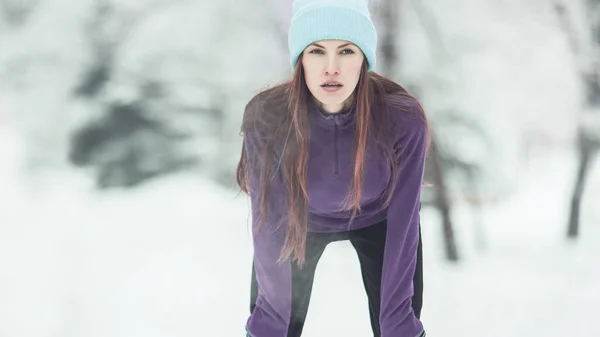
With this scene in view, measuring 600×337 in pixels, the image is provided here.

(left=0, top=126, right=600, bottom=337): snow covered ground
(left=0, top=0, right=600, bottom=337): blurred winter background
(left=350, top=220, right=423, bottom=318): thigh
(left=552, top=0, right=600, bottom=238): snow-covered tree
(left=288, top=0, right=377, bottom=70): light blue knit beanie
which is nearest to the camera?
(left=288, top=0, right=377, bottom=70): light blue knit beanie

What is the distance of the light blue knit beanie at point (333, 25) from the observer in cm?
85

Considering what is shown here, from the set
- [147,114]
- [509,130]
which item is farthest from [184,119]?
[509,130]

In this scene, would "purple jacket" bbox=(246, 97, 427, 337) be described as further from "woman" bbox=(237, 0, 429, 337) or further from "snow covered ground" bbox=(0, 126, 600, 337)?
"snow covered ground" bbox=(0, 126, 600, 337)

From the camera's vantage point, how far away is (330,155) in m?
0.92

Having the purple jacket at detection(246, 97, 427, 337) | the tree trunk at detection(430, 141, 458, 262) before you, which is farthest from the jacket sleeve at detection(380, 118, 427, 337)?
the tree trunk at detection(430, 141, 458, 262)

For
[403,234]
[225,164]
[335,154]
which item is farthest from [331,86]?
[225,164]

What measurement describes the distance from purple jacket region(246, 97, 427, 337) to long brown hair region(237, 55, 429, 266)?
14 mm

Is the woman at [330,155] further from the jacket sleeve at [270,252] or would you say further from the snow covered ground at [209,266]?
the snow covered ground at [209,266]

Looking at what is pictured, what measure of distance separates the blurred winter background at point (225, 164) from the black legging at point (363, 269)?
2.18 feet

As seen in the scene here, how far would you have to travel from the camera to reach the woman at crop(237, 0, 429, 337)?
879 millimetres

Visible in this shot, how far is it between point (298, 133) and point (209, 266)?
1338 mm

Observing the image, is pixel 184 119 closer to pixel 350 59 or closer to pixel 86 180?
pixel 86 180

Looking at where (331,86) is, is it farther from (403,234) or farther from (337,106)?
(403,234)

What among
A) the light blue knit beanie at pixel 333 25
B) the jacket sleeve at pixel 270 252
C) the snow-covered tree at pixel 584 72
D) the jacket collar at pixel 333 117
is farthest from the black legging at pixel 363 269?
the snow-covered tree at pixel 584 72
